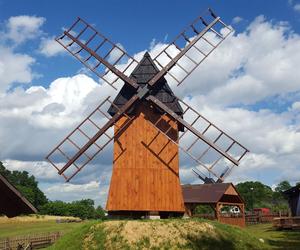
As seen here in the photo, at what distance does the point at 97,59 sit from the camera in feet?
82.3

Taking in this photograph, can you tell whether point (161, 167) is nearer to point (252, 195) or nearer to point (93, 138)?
point (93, 138)

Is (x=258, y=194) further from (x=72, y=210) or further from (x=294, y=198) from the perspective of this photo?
(x=294, y=198)

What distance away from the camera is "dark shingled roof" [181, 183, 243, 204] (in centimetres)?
4000

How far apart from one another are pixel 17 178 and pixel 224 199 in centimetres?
10180

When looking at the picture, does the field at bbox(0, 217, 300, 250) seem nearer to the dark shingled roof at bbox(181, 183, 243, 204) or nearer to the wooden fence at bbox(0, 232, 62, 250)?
the wooden fence at bbox(0, 232, 62, 250)

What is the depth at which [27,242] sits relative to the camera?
30.7 meters

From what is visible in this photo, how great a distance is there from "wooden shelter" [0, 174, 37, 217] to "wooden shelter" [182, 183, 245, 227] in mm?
27017

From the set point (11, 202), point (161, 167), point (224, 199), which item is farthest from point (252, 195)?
point (11, 202)

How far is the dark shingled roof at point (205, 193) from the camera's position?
131 ft

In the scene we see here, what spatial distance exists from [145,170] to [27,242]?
1200 centimetres

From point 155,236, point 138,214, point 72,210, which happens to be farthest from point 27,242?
point 72,210

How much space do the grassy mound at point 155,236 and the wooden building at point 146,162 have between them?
1203mm

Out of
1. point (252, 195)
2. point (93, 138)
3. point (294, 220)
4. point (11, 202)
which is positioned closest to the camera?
point (11, 202)

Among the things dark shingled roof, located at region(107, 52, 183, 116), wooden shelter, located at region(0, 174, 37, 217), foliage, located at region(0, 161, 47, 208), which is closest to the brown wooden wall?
dark shingled roof, located at region(107, 52, 183, 116)
